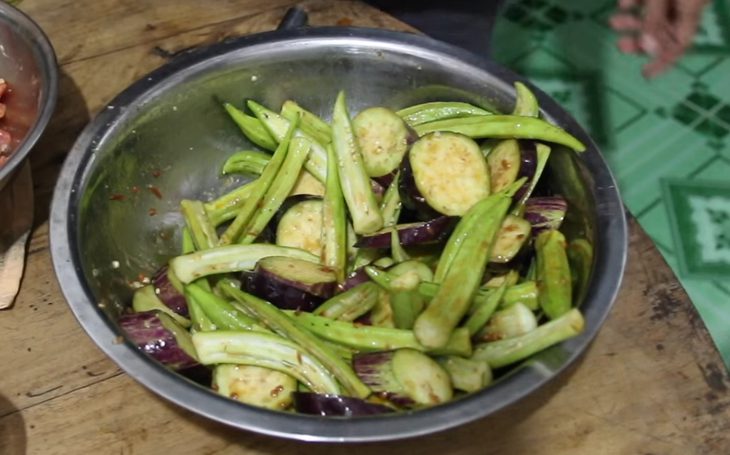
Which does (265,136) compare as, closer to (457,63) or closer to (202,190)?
(202,190)

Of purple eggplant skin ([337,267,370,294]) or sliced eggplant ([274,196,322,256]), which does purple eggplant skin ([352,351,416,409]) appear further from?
sliced eggplant ([274,196,322,256])

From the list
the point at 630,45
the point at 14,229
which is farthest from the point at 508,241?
the point at 14,229

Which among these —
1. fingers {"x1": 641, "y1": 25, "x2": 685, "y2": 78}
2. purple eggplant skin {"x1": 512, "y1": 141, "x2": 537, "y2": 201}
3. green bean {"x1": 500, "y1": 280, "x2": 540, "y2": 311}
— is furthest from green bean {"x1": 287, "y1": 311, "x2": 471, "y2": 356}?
fingers {"x1": 641, "y1": 25, "x2": 685, "y2": 78}

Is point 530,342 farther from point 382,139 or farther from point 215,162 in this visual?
point 215,162

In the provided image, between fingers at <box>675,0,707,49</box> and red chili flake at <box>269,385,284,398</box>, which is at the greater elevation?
fingers at <box>675,0,707,49</box>

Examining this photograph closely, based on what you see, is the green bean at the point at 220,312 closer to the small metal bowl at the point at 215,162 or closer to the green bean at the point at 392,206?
the small metal bowl at the point at 215,162

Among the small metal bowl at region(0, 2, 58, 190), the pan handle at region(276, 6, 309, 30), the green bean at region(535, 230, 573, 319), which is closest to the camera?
the green bean at region(535, 230, 573, 319)

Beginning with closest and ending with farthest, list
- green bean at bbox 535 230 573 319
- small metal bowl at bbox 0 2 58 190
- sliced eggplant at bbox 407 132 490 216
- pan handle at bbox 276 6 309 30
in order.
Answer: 1. green bean at bbox 535 230 573 319
2. sliced eggplant at bbox 407 132 490 216
3. small metal bowl at bbox 0 2 58 190
4. pan handle at bbox 276 6 309 30
